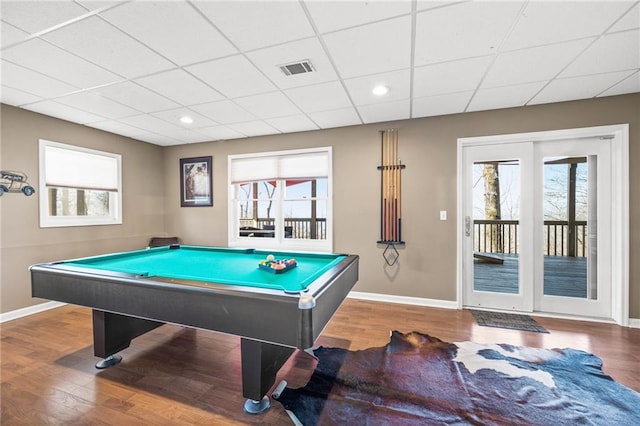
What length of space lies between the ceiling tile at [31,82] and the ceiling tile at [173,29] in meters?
1.32

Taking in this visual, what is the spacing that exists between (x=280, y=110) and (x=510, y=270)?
3.43m

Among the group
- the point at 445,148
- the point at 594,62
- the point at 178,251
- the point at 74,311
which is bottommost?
the point at 74,311

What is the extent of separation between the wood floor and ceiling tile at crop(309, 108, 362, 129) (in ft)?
8.13

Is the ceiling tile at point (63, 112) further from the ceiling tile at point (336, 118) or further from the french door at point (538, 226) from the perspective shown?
Answer: the french door at point (538, 226)

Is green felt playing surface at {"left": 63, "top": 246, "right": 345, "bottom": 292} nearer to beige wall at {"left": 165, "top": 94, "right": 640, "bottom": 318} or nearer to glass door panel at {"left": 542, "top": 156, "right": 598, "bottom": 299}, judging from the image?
beige wall at {"left": 165, "top": 94, "right": 640, "bottom": 318}

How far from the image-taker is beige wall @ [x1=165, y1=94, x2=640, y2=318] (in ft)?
9.72

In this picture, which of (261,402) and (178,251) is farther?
(178,251)

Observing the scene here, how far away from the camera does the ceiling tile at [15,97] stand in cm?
273

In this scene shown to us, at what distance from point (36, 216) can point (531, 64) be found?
553 cm

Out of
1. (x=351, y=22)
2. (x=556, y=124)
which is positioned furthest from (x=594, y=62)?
(x=351, y=22)

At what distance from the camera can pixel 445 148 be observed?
3.52 metres

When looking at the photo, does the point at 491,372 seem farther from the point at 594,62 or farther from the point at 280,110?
the point at 280,110

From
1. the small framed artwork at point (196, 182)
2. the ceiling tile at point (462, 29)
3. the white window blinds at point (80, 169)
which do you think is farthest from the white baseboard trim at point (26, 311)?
the ceiling tile at point (462, 29)

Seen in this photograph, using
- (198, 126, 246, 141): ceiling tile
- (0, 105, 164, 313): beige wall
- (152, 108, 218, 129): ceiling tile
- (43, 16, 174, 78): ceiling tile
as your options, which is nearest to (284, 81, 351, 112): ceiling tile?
(43, 16, 174, 78): ceiling tile
